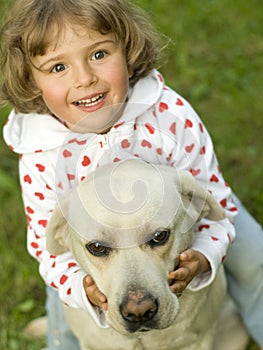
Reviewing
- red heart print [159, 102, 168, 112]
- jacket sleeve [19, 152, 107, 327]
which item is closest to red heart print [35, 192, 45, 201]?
jacket sleeve [19, 152, 107, 327]

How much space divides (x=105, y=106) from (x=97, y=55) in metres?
0.14

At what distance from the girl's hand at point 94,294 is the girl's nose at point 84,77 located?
54cm

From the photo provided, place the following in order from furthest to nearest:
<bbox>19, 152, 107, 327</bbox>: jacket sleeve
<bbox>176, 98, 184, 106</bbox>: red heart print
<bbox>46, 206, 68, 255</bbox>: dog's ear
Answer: <bbox>176, 98, 184, 106</bbox>: red heart print, <bbox>19, 152, 107, 327</bbox>: jacket sleeve, <bbox>46, 206, 68, 255</bbox>: dog's ear

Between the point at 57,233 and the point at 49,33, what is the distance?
22.5 inches

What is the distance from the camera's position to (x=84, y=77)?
1.88 meters

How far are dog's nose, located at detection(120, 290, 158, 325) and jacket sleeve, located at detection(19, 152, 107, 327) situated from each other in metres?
0.29

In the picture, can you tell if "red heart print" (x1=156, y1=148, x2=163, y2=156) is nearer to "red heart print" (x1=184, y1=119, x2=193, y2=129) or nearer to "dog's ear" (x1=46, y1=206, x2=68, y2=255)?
"red heart print" (x1=184, y1=119, x2=193, y2=129)

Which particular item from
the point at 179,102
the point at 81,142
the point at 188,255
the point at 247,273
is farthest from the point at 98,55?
the point at 247,273

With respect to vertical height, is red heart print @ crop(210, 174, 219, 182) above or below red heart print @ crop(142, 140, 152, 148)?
below

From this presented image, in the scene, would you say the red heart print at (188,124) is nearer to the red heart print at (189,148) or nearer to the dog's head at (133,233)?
the red heart print at (189,148)

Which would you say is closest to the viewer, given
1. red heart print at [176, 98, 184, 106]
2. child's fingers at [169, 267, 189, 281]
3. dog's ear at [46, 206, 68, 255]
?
child's fingers at [169, 267, 189, 281]

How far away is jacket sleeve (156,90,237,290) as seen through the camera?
208 centimetres

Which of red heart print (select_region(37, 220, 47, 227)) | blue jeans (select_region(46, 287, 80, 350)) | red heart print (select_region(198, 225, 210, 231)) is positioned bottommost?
blue jeans (select_region(46, 287, 80, 350))

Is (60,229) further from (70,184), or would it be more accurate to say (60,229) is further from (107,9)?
(107,9)
